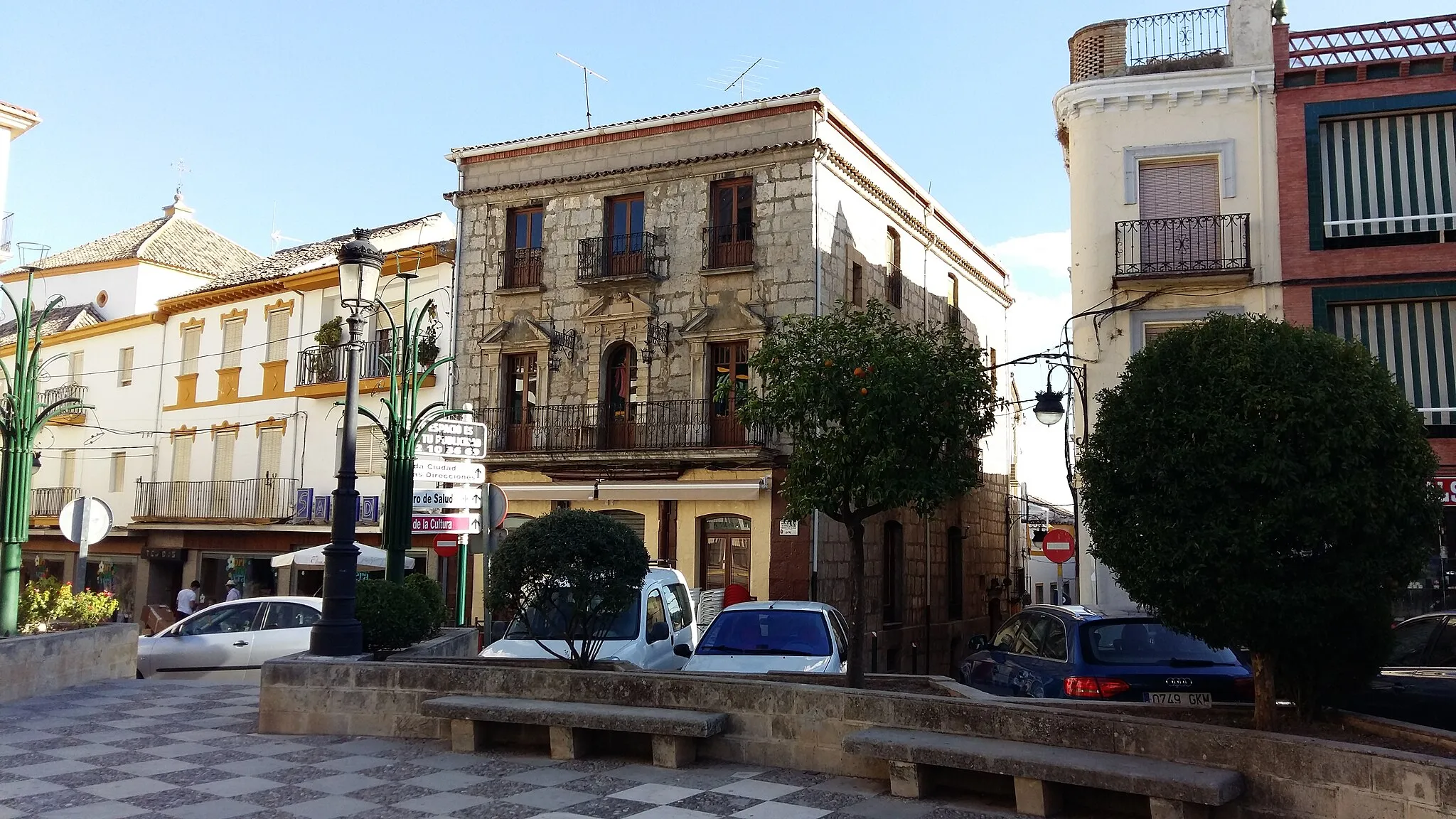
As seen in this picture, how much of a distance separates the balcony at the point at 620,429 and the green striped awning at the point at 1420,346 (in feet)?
34.8

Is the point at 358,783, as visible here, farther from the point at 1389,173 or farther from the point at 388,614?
the point at 1389,173

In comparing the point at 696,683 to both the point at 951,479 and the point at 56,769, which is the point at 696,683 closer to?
the point at 951,479

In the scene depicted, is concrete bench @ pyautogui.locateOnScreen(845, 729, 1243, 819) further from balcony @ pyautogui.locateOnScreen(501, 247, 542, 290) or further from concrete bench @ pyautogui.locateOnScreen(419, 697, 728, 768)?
balcony @ pyautogui.locateOnScreen(501, 247, 542, 290)

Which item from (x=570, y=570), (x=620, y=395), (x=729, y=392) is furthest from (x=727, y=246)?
(x=570, y=570)

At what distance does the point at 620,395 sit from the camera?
24.0m

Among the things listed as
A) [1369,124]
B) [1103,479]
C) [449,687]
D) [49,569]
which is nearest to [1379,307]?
[1369,124]

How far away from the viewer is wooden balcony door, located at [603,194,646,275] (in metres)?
23.6

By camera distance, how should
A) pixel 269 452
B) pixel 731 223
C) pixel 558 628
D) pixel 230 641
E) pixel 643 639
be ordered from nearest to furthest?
pixel 558 628 < pixel 643 639 < pixel 230 641 < pixel 731 223 < pixel 269 452

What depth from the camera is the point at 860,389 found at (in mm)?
11297

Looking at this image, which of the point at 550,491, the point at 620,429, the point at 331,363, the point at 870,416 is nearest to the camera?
the point at 870,416

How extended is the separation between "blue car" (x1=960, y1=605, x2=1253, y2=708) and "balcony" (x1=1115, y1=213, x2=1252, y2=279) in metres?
10.0

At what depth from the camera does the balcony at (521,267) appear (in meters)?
25.0

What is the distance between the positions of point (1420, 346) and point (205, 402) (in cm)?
2967

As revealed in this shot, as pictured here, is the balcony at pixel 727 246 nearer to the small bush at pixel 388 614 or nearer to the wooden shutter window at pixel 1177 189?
the wooden shutter window at pixel 1177 189
